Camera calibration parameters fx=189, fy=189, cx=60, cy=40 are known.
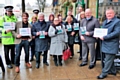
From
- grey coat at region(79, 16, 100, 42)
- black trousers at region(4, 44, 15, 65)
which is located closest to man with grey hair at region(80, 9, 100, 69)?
grey coat at region(79, 16, 100, 42)

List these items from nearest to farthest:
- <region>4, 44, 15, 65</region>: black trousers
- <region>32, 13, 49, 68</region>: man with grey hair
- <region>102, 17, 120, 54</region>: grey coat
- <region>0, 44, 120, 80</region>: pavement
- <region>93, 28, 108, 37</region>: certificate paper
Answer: <region>102, 17, 120, 54</region>: grey coat → <region>93, 28, 108, 37</region>: certificate paper → <region>0, 44, 120, 80</region>: pavement → <region>32, 13, 49, 68</region>: man with grey hair → <region>4, 44, 15, 65</region>: black trousers

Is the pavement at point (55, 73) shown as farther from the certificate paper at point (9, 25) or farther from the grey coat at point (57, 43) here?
the certificate paper at point (9, 25)

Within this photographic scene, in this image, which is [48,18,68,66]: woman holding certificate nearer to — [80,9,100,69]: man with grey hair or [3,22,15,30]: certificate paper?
[80,9,100,69]: man with grey hair

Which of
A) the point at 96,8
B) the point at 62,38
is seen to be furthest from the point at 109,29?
the point at 96,8

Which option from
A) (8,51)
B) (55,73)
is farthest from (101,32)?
(8,51)

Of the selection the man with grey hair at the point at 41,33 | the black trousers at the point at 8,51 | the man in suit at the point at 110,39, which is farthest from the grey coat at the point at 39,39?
the man in suit at the point at 110,39

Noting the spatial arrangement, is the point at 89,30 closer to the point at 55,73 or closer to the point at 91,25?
the point at 91,25

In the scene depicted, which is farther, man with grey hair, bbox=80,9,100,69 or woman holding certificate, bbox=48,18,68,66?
woman holding certificate, bbox=48,18,68,66

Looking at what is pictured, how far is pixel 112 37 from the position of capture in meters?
4.27

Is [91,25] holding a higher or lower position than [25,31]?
higher

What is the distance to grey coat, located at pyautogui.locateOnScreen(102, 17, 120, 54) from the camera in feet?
13.9

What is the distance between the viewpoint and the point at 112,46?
Answer: 4371 millimetres

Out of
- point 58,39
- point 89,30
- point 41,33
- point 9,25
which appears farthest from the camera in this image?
point 58,39

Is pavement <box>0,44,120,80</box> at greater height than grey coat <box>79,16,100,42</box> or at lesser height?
lesser
